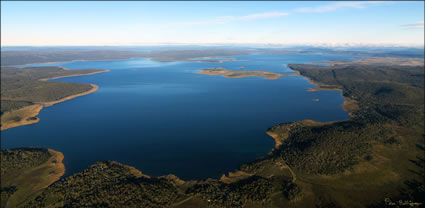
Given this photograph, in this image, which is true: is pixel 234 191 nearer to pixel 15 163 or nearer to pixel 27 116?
pixel 15 163

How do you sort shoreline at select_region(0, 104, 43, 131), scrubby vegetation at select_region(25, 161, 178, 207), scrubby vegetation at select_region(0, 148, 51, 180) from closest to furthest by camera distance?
scrubby vegetation at select_region(25, 161, 178, 207), scrubby vegetation at select_region(0, 148, 51, 180), shoreline at select_region(0, 104, 43, 131)

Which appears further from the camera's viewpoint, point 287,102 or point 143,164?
point 287,102

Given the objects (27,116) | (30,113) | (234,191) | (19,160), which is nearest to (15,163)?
(19,160)

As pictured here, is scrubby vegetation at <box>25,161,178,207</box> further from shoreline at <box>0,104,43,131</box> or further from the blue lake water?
shoreline at <box>0,104,43,131</box>

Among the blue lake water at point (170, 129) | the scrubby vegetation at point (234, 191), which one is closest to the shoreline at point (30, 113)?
the blue lake water at point (170, 129)

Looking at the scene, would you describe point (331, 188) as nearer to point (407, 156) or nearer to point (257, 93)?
point (407, 156)

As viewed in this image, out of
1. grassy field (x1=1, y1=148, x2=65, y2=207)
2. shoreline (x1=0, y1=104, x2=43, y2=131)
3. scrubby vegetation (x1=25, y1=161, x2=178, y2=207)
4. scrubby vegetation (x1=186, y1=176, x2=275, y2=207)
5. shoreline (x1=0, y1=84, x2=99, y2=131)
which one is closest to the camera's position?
scrubby vegetation (x1=25, y1=161, x2=178, y2=207)

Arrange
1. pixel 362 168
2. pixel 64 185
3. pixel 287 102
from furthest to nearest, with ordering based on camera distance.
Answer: pixel 287 102, pixel 362 168, pixel 64 185

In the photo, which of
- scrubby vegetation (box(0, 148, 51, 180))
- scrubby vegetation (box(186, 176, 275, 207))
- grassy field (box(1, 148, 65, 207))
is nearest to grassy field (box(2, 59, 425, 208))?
scrubby vegetation (box(186, 176, 275, 207))

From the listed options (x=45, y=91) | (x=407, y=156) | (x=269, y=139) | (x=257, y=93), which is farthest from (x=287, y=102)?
(x=45, y=91)

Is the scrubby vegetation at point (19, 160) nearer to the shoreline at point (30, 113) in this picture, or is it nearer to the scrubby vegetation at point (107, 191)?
the scrubby vegetation at point (107, 191)

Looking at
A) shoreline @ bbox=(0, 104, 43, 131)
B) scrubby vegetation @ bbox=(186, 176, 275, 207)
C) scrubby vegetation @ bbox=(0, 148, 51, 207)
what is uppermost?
shoreline @ bbox=(0, 104, 43, 131)
